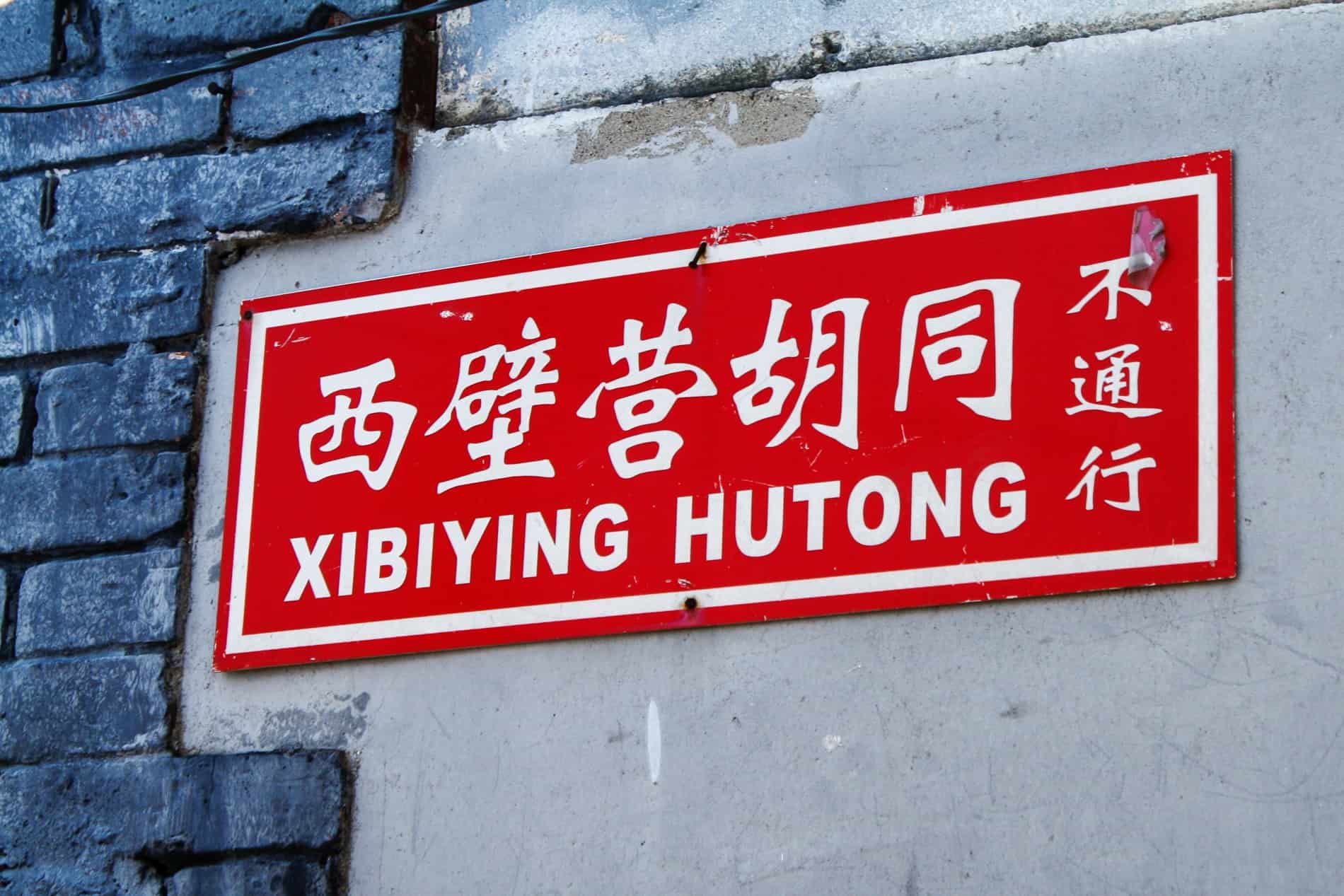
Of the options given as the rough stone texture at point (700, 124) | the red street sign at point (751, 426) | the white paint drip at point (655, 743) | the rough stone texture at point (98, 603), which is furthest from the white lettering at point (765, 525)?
the rough stone texture at point (98, 603)

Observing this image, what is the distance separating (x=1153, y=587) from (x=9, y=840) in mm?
1793

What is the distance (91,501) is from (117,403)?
173mm

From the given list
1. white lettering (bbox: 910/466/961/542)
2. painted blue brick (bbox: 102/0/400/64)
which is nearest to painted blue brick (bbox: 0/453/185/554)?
painted blue brick (bbox: 102/0/400/64)

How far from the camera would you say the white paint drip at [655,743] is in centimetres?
271

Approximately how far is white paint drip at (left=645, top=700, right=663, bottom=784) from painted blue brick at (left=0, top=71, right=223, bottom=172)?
136cm

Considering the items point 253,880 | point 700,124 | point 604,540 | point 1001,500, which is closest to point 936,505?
point 1001,500

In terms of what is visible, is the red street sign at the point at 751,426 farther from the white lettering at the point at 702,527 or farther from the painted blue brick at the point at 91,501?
the painted blue brick at the point at 91,501

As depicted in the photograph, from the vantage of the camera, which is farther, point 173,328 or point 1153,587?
point 173,328

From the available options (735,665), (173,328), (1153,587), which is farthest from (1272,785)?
(173,328)

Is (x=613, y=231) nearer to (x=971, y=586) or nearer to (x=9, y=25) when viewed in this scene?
(x=971, y=586)

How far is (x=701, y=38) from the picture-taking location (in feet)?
10.3

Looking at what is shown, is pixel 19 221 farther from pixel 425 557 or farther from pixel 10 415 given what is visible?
pixel 425 557

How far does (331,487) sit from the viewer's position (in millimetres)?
3020

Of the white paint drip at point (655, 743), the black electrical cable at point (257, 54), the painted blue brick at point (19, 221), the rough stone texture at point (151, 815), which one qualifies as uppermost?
the black electrical cable at point (257, 54)
